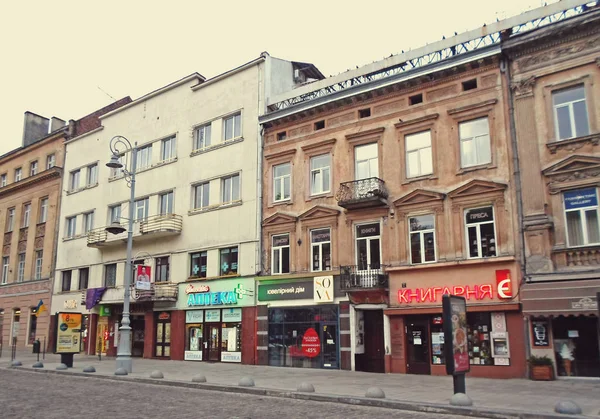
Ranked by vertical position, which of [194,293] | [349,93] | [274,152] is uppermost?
[349,93]

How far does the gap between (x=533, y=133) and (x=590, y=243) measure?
14.1 ft

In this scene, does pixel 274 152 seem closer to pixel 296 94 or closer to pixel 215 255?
pixel 296 94

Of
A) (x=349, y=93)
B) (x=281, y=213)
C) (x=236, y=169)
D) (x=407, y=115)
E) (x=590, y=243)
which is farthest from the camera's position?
(x=236, y=169)

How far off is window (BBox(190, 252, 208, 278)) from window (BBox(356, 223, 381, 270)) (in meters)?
9.69

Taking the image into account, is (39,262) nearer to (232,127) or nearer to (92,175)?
(92,175)

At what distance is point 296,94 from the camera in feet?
88.0

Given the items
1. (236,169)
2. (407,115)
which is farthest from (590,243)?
(236,169)

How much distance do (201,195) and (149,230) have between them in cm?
368

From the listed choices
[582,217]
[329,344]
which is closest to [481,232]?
[582,217]

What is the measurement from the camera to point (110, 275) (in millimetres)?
34469

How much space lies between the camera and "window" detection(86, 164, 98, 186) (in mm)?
37500

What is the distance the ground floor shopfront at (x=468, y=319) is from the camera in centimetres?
1875

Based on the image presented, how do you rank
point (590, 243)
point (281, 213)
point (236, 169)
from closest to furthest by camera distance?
1. point (590, 243)
2. point (281, 213)
3. point (236, 169)

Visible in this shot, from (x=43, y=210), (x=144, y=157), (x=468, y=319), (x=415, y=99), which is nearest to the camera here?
(x=468, y=319)
